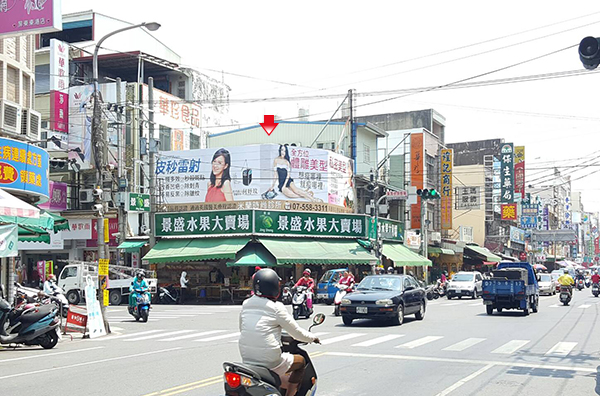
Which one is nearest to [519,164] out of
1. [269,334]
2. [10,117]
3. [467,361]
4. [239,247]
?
[239,247]

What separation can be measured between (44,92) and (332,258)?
73.1ft

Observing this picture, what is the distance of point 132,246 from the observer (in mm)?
36500

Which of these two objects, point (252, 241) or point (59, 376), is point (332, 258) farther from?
point (59, 376)

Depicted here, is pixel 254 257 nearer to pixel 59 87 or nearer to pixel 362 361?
pixel 59 87

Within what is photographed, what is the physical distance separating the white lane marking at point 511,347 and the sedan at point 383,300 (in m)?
4.17

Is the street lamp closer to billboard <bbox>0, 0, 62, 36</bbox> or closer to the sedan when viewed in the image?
billboard <bbox>0, 0, 62, 36</bbox>

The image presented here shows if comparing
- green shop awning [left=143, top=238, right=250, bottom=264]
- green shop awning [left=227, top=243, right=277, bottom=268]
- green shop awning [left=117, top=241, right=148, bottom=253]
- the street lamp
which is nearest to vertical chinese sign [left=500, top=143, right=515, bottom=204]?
green shop awning [left=227, top=243, right=277, bottom=268]

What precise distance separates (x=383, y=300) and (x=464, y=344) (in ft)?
13.6

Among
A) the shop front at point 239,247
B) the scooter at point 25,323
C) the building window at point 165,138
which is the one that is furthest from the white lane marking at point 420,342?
the building window at point 165,138

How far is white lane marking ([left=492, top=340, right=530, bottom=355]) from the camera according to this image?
13.1 meters

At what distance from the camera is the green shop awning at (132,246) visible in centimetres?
3656

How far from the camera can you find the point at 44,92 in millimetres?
42188

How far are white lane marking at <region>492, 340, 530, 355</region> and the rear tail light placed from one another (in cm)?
862

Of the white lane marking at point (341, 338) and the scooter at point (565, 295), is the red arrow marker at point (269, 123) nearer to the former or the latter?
the scooter at point (565, 295)
